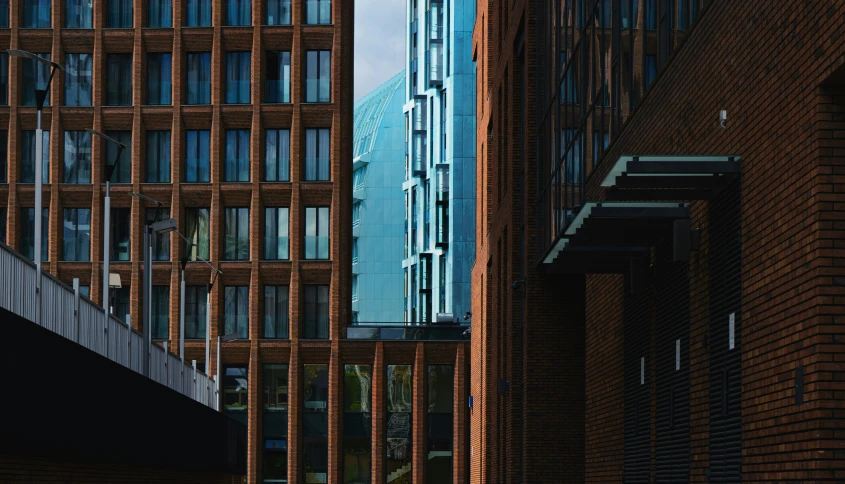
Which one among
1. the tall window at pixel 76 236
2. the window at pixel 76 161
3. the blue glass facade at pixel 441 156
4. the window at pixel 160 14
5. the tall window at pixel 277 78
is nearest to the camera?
the tall window at pixel 76 236

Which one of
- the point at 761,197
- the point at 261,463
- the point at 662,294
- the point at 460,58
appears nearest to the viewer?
Answer: the point at 761,197

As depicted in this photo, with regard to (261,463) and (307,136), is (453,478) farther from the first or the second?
(307,136)

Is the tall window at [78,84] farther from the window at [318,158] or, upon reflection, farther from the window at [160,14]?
the window at [318,158]

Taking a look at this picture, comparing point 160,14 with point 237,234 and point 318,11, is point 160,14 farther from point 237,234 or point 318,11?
point 237,234

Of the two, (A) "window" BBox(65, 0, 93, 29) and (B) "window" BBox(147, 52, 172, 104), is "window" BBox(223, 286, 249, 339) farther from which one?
(A) "window" BBox(65, 0, 93, 29)

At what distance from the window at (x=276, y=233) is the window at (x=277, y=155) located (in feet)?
5.25

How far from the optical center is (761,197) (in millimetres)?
14805

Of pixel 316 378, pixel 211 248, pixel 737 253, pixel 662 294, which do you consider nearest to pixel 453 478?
pixel 316 378

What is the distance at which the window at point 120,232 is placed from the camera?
67.5 m

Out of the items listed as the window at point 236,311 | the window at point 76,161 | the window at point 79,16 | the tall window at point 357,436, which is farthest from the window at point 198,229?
the window at point 79,16

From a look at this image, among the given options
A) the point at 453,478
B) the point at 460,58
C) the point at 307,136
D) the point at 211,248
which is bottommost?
the point at 453,478

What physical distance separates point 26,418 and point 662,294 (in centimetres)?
930

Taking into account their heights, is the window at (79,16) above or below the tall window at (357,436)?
above

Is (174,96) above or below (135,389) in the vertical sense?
above
